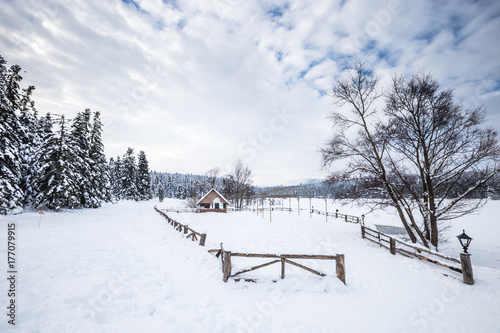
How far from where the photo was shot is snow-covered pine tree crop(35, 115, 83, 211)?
20281 millimetres

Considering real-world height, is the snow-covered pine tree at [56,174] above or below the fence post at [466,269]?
above

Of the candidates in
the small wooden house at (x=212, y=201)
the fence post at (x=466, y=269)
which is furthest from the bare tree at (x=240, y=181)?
the fence post at (x=466, y=269)

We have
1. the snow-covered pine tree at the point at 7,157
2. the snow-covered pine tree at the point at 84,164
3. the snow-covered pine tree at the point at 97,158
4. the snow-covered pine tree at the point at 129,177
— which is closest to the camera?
the snow-covered pine tree at the point at 7,157

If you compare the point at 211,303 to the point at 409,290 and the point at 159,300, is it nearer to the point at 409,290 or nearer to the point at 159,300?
the point at 159,300

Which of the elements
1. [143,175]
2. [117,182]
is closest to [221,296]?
[143,175]

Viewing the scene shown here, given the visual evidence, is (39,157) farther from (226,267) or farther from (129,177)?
(129,177)

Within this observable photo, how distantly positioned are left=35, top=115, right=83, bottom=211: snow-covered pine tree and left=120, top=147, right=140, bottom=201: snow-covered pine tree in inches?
1073

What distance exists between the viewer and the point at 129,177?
160 feet

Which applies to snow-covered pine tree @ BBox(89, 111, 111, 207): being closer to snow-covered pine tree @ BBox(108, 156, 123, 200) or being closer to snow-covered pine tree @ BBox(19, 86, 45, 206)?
snow-covered pine tree @ BBox(19, 86, 45, 206)

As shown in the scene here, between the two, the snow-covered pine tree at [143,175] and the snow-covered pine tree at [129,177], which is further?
the snow-covered pine tree at [143,175]

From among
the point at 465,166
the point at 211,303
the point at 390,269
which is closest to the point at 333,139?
the point at 465,166

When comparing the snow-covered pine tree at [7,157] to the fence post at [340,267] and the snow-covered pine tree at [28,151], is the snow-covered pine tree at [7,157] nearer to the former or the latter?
the snow-covered pine tree at [28,151]

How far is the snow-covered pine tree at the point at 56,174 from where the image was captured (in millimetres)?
20281

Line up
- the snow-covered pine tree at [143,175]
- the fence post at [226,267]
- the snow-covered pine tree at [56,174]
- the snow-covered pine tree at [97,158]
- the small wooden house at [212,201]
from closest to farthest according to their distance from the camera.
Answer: the fence post at [226,267], the snow-covered pine tree at [56,174], the snow-covered pine tree at [97,158], the small wooden house at [212,201], the snow-covered pine tree at [143,175]
